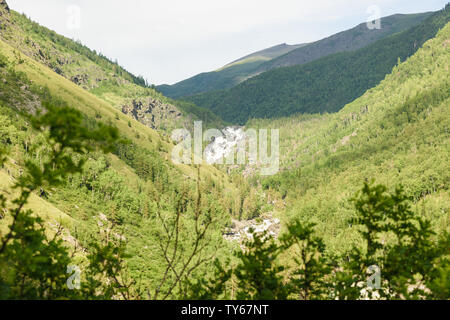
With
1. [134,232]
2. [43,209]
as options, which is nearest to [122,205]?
[134,232]

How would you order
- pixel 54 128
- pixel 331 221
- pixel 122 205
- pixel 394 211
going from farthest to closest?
pixel 331 221, pixel 122 205, pixel 394 211, pixel 54 128

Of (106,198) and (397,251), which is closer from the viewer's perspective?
(397,251)

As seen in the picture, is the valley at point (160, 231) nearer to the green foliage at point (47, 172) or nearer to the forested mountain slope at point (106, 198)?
the green foliage at point (47, 172)

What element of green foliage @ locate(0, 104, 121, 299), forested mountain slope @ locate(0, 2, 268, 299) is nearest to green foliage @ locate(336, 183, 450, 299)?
green foliage @ locate(0, 104, 121, 299)

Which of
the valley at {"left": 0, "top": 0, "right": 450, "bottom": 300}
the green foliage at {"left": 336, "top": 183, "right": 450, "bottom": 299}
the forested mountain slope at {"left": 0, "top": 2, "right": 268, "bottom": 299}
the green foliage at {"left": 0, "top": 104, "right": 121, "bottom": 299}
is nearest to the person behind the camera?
the green foliage at {"left": 0, "top": 104, "right": 121, "bottom": 299}

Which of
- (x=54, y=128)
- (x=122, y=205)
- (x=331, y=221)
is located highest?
(x=54, y=128)

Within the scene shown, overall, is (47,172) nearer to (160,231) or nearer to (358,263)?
(358,263)

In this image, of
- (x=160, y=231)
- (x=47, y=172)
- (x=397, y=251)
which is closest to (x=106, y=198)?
(x=160, y=231)

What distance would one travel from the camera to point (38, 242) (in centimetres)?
1153

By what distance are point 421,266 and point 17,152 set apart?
375 feet

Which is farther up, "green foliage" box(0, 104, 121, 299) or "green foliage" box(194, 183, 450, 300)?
"green foliage" box(0, 104, 121, 299)

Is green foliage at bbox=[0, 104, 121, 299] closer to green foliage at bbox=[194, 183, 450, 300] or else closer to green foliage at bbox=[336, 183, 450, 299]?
green foliage at bbox=[194, 183, 450, 300]

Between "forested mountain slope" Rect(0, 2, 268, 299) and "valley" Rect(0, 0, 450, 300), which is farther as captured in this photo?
"forested mountain slope" Rect(0, 2, 268, 299)
